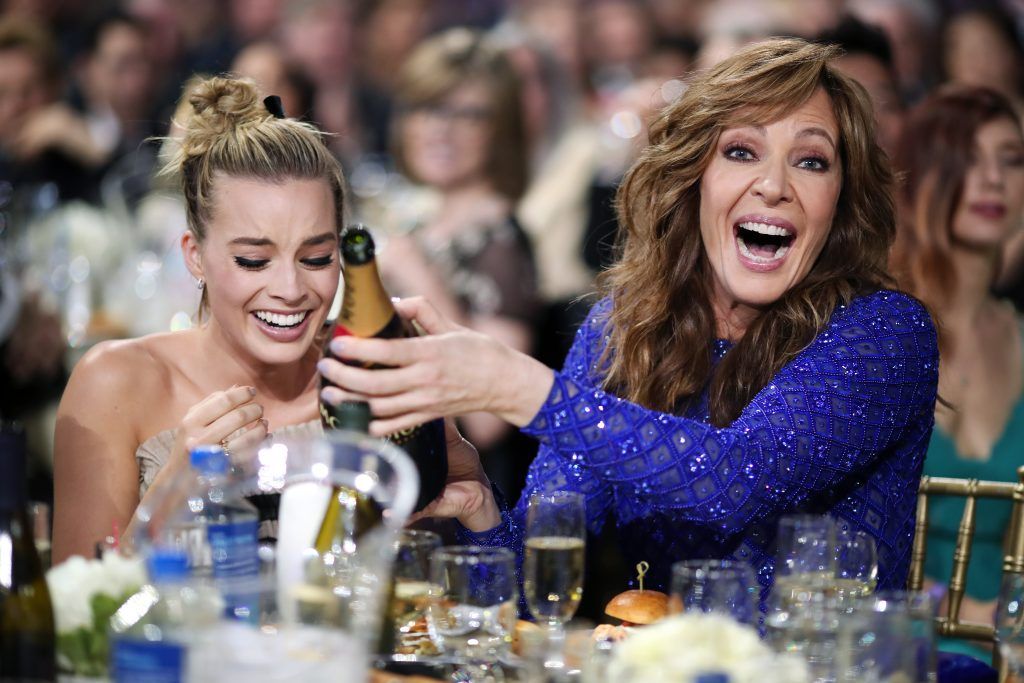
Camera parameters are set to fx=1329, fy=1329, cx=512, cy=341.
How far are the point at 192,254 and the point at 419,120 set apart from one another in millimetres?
3194

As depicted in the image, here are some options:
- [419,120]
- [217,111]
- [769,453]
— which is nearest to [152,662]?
[769,453]

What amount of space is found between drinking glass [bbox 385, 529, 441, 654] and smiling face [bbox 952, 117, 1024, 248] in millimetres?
2690

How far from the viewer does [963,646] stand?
3.42m

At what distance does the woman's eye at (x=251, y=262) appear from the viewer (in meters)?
2.43

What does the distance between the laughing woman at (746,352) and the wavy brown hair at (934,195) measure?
1.46 meters

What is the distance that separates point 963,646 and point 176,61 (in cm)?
508

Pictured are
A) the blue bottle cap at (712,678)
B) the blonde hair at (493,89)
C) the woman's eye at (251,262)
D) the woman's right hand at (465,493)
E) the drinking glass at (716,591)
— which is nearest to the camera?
the blue bottle cap at (712,678)

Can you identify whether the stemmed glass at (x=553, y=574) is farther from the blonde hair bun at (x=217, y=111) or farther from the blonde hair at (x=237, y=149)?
the blonde hair bun at (x=217, y=111)

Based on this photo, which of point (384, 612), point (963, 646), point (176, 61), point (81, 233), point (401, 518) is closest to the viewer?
point (401, 518)

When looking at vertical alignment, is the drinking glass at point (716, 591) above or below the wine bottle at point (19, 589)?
above

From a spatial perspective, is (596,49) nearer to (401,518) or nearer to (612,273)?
(612,273)

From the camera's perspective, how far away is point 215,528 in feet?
5.40

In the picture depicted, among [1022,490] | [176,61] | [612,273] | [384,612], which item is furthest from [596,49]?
[384,612]

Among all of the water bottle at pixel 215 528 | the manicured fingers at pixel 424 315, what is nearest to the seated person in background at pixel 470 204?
the manicured fingers at pixel 424 315
